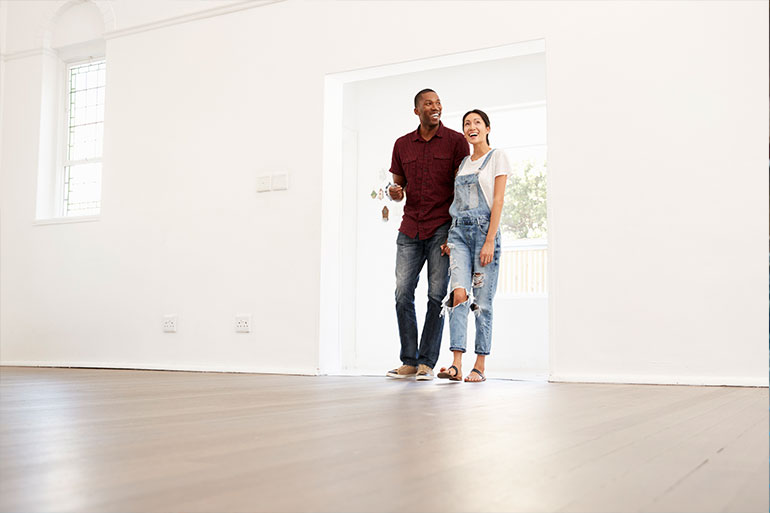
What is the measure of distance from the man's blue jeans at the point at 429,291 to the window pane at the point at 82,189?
9.01 ft

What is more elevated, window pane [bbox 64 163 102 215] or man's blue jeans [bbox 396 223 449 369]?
window pane [bbox 64 163 102 215]

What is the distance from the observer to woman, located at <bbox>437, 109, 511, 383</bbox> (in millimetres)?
3135

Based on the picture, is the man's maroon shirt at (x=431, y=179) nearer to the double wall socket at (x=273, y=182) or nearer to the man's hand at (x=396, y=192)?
the man's hand at (x=396, y=192)

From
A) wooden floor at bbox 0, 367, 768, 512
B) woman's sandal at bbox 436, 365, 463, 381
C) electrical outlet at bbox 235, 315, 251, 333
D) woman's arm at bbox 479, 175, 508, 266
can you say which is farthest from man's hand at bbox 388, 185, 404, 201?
wooden floor at bbox 0, 367, 768, 512

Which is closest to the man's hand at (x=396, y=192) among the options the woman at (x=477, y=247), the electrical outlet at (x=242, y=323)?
the woman at (x=477, y=247)

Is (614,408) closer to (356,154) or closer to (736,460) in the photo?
(736,460)

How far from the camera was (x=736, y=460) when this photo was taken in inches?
38.9

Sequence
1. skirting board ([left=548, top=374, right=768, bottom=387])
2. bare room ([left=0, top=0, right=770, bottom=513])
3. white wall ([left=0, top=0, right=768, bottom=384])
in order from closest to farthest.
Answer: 1. bare room ([left=0, top=0, right=770, bottom=513])
2. skirting board ([left=548, top=374, right=768, bottom=387])
3. white wall ([left=0, top=0, right=768, bottom=384])

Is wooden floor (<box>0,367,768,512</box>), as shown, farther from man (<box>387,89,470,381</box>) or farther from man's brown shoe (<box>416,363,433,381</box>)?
man (<box>387,89,470,381</box>)

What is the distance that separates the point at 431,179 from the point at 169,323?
2.01 metres

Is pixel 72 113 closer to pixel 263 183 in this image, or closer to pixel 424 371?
pixel 263 183

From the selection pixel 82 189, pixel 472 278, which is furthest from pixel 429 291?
pixel 82 189

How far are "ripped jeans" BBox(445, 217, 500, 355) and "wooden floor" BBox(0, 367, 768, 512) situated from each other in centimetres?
116

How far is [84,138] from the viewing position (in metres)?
5.34
